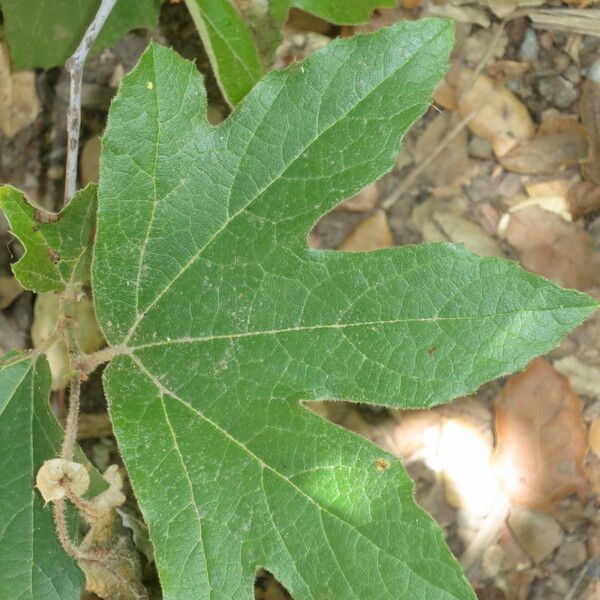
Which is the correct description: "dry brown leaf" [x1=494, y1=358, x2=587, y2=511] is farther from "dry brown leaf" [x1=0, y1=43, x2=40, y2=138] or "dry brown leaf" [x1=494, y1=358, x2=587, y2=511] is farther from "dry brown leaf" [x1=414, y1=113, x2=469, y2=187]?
"dry brown leaf" [x1=0, y1=43, x2=40, y2=138]

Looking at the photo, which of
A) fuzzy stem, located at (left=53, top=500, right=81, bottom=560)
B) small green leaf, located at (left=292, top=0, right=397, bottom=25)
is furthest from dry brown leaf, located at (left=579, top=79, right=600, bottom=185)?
fuzzy stem, located at (left=53, top=500, right=81, bottom=560)

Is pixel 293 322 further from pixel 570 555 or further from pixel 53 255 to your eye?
pixel 570 555

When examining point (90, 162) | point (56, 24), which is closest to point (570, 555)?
point (90, 162)

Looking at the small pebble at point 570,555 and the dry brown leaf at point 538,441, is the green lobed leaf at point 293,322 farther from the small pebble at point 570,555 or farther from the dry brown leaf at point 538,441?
the small pebble at point 570,555

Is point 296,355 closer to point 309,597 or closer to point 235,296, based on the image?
point 235,296

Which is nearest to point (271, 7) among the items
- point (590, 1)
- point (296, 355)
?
point (296, 355)

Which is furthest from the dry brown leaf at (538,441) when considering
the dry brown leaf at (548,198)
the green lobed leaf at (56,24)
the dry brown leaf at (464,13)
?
the green lobed leaf at (56,24)
